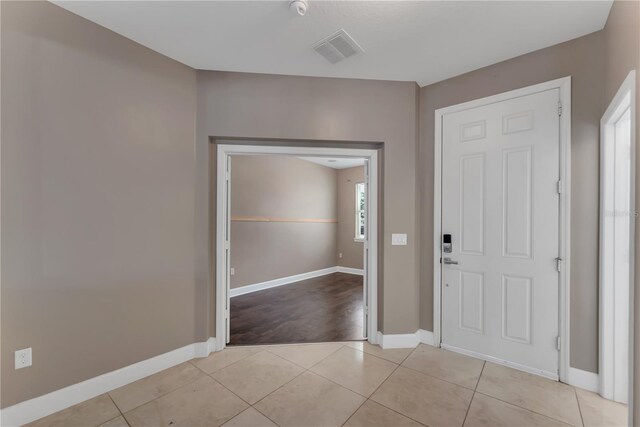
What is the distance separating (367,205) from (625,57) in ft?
6.72

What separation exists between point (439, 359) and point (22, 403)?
317cm

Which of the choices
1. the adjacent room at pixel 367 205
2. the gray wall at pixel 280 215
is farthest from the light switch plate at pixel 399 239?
the gray wall at pixel 280 215

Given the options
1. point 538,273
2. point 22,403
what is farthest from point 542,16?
point 22,403

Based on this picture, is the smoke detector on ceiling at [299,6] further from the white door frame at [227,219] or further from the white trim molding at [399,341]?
the white trim molding at [399,341]

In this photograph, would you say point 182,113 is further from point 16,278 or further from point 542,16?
point 542,16

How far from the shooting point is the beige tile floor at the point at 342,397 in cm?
175

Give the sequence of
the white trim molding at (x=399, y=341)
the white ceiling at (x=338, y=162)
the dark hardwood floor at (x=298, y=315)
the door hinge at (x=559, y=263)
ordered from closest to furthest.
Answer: the door hinge at (x=559, y=263) < the white trim molding at (x=399, y=341) < the dark hardwood floor at (x=298, y=315) < the white ceiling at (x=338, y=162)

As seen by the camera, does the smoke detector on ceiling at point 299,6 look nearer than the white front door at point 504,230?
Yes

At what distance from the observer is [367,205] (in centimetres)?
293

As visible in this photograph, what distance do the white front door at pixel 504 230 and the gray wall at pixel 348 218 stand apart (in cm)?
407

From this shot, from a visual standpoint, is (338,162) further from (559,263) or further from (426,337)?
(559,263)

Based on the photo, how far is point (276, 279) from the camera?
216 inches

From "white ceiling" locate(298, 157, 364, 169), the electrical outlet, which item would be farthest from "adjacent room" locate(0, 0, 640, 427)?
"white ceiling" locate(298, 157, 364, 169)

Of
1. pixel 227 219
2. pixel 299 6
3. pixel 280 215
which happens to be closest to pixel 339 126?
pixel 299 6
